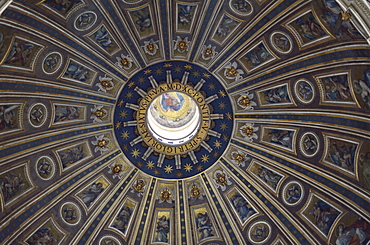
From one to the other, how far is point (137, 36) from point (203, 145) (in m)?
7.04

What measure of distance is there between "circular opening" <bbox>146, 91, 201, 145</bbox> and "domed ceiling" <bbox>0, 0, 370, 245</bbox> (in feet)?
0.69

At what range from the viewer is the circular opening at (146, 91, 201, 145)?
80.4 ft

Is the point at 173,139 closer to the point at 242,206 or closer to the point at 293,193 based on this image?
the point at 242,206

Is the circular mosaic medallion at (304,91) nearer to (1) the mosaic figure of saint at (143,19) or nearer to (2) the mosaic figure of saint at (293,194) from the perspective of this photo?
(2) the mosaic figure of saint at (293,194)

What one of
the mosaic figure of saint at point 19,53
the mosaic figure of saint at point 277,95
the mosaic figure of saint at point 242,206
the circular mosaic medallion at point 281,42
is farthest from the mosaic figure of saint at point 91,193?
the circular mosaic medallion at point 281,42

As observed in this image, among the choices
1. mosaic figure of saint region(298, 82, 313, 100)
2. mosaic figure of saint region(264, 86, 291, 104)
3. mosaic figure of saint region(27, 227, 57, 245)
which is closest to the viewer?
mosaic figure of saint region(298, 82, 313, 100)

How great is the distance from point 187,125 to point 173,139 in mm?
1481

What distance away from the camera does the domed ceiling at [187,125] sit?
58.8 ft

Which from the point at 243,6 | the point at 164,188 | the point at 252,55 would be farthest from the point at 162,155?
the point at 243,6

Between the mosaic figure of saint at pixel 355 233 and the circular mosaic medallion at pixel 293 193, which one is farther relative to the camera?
the circular mosaic medallion at pixel 293 193

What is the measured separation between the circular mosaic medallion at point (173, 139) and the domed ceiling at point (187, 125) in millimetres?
58

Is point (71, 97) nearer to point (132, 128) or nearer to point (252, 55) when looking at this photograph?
point (132, 128)

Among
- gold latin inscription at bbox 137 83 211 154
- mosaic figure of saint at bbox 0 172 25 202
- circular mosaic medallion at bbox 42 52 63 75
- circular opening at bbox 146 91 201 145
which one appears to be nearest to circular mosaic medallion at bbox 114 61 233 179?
gold latin inscription at bbox 137 83 211 154

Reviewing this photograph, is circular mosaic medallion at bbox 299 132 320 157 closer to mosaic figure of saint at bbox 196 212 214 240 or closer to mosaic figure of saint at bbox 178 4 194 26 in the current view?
mosaic figure of saint at bbox 196 212 214 240
